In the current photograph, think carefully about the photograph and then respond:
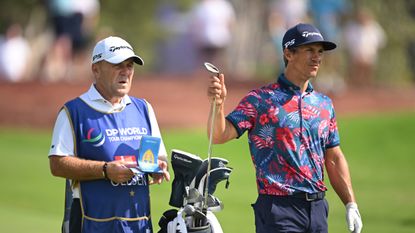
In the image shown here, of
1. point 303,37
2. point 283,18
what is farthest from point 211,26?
point 303,37

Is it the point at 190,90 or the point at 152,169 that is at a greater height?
the point at 190,90

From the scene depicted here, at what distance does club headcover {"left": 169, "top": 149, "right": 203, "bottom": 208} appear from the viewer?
24.3 ft

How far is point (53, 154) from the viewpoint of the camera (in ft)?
23.4

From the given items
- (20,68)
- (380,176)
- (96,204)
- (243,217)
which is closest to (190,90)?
(20,68)

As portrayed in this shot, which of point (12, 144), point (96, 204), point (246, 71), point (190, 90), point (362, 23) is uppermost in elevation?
point (246, 71)

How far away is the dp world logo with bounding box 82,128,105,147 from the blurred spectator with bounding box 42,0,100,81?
17.0 metres

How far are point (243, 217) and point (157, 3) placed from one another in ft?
68.8

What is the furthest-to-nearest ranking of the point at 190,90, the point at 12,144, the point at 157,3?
1. the point at 157,3
2. the point at 190,90
3. the point at 12,144

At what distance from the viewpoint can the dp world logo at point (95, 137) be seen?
7.17m

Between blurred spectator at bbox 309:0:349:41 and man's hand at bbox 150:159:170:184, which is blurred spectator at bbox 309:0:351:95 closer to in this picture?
blurred spectator at bbox 309:0:349:41

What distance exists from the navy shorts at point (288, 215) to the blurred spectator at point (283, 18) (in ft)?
60.6

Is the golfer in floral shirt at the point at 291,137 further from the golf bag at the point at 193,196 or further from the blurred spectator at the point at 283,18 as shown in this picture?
the blurred spectator at the point at 283,18

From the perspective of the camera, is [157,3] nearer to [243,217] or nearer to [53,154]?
[243,217]

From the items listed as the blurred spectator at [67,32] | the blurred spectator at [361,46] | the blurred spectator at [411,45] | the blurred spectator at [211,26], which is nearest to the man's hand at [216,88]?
the blurred spectator at [67,32]
